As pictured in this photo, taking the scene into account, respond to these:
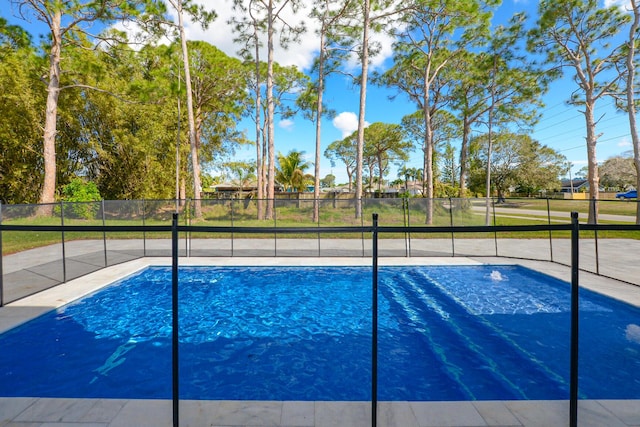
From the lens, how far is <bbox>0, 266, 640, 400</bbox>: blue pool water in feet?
11.2

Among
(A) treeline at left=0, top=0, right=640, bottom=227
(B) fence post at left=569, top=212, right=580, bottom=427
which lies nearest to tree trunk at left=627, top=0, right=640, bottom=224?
(A) treeline at left=0, top=0, right=640, bottom=227

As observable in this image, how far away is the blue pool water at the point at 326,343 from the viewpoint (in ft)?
11.2

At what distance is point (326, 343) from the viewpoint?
4.55m

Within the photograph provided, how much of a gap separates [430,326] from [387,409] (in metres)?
2.84

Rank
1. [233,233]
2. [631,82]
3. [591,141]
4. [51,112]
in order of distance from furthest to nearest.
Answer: [591,141] → [51,112] → [631,82] → [233,233]

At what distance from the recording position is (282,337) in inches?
186

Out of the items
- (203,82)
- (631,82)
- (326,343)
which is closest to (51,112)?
(203,82)

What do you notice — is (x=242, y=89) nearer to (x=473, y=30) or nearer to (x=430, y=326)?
(x=473, y=30)

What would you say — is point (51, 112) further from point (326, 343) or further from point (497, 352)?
point (497, 352)

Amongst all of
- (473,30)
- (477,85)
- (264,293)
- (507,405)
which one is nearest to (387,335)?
(507,405)

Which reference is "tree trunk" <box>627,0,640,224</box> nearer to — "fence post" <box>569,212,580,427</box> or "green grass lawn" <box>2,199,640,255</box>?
"green grass lawn" <box>2,199,640,255</box>

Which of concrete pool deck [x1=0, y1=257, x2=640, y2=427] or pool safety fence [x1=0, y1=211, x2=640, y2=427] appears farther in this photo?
concrete pool deck [x1=0, y1=257, x2=640, y2=427]

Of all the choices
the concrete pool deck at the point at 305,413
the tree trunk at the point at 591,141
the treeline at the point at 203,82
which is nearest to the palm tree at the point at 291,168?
the treeline at the point at 203,82

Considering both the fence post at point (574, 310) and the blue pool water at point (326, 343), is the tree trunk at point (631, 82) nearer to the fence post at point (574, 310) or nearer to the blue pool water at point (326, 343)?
the blue pool water at point (326, 343)
